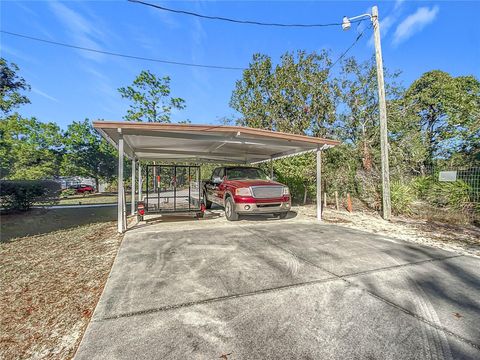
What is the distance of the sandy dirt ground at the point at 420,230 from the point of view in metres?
5.36

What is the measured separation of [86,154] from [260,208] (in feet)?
89.8

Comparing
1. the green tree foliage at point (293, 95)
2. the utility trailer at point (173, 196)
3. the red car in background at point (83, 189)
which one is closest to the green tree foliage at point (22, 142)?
the red car in background at point (83, 189)

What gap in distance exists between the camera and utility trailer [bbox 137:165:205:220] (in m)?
8.30

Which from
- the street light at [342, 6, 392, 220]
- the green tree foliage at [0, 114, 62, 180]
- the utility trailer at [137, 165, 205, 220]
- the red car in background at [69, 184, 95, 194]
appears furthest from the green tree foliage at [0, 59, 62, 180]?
the street light at [342, 6, 392, 220]

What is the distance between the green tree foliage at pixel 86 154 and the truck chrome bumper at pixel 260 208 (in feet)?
80.5

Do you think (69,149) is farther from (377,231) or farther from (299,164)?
(377,231)

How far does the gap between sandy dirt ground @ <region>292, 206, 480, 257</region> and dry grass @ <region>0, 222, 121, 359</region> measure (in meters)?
6.62

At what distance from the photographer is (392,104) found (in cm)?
1591

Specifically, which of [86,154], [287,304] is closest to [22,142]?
[86,154]

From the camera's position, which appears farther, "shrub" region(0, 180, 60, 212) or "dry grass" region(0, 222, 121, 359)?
"shrub" region(0, 180, 60, 212)

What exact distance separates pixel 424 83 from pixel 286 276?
71.9 ft

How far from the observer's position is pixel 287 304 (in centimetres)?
272

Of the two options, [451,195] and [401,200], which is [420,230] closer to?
[401,200]

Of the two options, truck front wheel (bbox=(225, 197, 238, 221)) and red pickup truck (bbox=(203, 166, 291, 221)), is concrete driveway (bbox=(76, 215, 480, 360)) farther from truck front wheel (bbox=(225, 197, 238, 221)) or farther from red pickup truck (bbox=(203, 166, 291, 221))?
truck front wheel (bbox=(225, 197, 238, 221))
